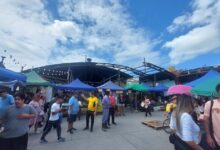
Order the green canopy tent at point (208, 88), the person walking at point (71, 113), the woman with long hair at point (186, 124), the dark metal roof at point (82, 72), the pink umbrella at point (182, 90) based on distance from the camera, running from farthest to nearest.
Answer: the dark metal roof at point (82, 72)
the person walking at point (71, 113)
the green canopy tent at point (208, 88)
the pink umbrella at point (182, 90)
the woman with long hair at point (186, 124)

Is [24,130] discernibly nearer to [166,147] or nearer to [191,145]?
[191,145]

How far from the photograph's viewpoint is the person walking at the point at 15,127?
3.86 metres

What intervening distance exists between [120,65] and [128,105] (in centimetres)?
522

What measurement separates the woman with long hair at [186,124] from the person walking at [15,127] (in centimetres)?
304

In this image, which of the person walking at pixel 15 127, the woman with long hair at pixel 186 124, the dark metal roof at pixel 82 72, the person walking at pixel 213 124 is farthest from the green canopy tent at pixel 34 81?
the woman with long hair at pixel 186 124

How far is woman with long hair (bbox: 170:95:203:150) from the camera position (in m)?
2.33

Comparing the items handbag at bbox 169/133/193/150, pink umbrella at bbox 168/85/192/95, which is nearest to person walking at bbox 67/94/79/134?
pink umbrella at bbox 168/85/192/95

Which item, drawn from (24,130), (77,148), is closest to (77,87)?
(77,148)

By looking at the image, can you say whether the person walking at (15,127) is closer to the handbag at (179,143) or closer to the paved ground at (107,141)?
the paved ground at (107,141)

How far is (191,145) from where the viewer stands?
2.32 metres

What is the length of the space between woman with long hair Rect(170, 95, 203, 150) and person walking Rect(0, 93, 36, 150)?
3040 millimetres

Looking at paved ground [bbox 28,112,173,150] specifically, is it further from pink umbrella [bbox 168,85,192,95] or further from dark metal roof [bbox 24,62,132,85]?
dark metal roof [bbox 24,62,132,85]

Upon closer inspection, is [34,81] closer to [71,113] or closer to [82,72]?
[71,113]

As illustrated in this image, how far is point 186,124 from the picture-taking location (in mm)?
2338
